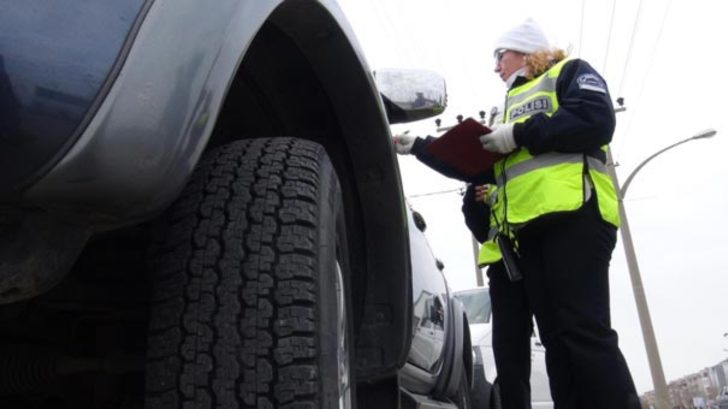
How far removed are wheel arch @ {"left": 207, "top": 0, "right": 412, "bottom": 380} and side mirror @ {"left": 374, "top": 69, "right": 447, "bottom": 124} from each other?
10.3 inches

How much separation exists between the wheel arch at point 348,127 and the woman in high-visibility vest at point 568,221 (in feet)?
2.47

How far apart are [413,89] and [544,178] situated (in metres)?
0.78

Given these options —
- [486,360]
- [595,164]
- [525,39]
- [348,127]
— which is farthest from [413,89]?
[486,360]

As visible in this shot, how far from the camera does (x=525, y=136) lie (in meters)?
2.65

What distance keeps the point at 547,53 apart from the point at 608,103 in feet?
1.40

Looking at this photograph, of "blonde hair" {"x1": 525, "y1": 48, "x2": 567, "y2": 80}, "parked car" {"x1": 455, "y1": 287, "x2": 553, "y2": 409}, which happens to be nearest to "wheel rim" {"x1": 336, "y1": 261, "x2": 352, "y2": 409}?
"blonde hair" {"x1": 525, "y1": 48, "x2": 567, "y2": 80}

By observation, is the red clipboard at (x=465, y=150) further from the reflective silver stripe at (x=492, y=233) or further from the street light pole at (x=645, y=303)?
the street light pole at (x=645, y=303)

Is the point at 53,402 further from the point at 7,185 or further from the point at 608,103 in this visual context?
the point at 608,103

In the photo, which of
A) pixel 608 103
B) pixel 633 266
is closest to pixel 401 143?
pixel 608 103

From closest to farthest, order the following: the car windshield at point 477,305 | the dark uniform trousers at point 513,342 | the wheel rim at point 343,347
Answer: the wheel rim at point 343,347
the dark uniform trousers at point 513,342
the car windshield at point 477,305

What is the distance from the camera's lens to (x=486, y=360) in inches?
216

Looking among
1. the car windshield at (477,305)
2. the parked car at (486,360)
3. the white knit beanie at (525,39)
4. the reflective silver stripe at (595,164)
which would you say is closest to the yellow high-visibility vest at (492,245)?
the reflective silver stripe at (595,164)

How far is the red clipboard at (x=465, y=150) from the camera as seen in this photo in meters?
2.76

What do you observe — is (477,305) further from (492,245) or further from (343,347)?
(343,347)
